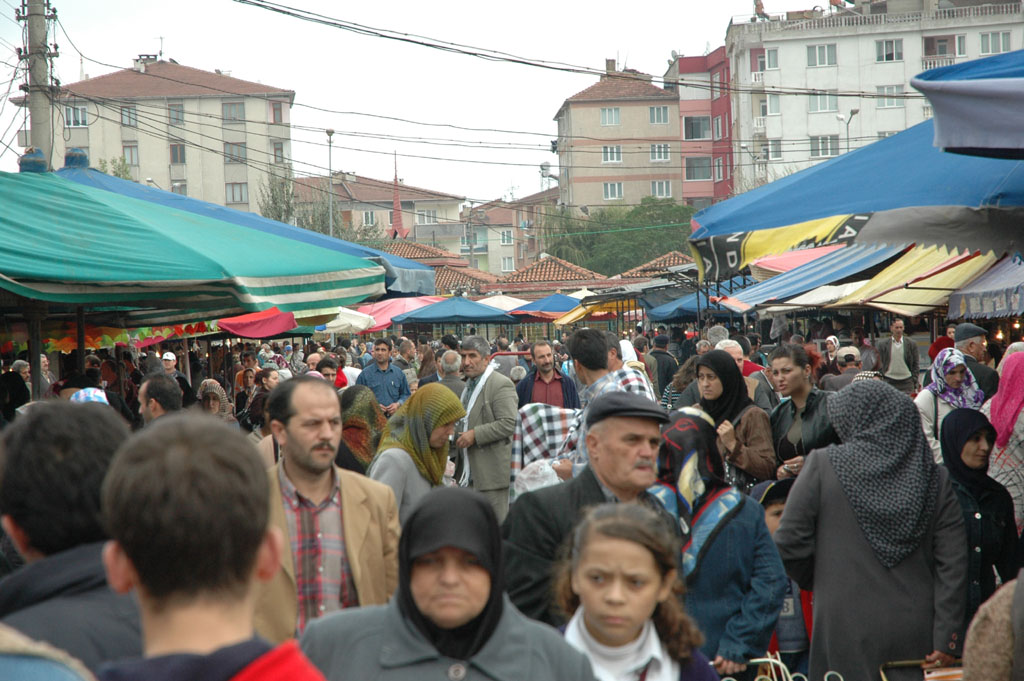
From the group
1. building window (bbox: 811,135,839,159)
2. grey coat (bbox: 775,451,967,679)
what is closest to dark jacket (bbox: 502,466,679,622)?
grey coat (bbox: 775,451,967,679)

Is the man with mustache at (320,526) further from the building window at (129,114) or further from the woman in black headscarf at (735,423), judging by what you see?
the building window at (129,114)

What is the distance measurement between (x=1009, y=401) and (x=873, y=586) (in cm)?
207

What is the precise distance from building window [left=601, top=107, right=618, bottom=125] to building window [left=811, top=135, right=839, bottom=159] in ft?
93.0

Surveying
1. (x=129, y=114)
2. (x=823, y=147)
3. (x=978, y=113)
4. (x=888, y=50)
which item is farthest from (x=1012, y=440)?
(x=823, y=147)

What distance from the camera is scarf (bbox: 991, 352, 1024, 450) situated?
5.95 metres

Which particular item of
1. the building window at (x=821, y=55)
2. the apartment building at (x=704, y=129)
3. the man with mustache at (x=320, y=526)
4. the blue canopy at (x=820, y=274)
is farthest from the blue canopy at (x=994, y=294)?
the apartment building at (x=704, y=129)

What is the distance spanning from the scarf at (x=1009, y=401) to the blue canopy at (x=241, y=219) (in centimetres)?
462

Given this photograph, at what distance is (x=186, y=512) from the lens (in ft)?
5.40

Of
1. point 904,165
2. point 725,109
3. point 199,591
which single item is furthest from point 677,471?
point 725,109

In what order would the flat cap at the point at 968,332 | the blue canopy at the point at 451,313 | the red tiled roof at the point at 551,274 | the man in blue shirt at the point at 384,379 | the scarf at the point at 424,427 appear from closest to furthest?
the scarf at the point at 424,427 < the flat cap at the point at 968,332 < the man in blue shirt at the point at 384,379 < the blue canopy at the point at 451,313 < the red tiled roof at the point at 551,274

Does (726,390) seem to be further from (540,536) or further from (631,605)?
(631,605)

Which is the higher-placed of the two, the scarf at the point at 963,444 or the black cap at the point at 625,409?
the black cap at the point at 625,409

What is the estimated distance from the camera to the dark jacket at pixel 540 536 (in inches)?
139

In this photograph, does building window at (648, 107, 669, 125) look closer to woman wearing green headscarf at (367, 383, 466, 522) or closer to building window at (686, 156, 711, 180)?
building window at (686, 156, 711, 180)
